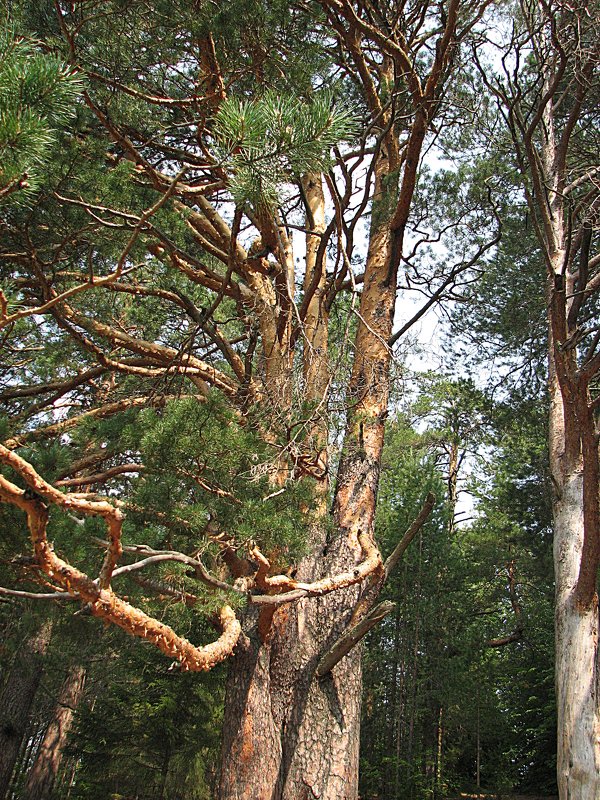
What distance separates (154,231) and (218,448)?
1247 millimetres

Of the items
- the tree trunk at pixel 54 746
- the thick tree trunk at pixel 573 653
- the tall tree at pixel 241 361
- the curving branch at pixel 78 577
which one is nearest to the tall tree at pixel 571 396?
the thick tree trunk at pixel 573 653

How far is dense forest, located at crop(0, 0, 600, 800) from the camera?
2.78m

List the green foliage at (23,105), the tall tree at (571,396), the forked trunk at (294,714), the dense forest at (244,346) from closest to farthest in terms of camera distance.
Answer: the green foliage at (23,105) → the dense forest at (244,346) → the forked trunk at (294,714) → the tall tree at (571,396)

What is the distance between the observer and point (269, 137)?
2.52 meters

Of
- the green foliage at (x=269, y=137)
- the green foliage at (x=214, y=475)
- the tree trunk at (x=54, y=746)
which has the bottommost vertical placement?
the tree trunk at (x=54, y=746)

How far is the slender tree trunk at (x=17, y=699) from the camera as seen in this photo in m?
Result: 8.81

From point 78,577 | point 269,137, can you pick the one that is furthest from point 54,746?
point 269,137

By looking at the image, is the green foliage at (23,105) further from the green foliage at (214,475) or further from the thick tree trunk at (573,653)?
the thick tree trunk at (573,653)

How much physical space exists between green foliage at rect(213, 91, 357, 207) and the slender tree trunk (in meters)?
8.06

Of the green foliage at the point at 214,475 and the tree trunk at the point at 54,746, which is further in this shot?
the tree trunk at the point at 54,746

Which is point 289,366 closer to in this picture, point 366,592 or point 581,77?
point 366,592

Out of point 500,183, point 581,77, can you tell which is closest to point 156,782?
point 500,183

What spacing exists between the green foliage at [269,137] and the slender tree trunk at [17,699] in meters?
8.06

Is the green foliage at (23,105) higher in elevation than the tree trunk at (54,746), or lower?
higher
